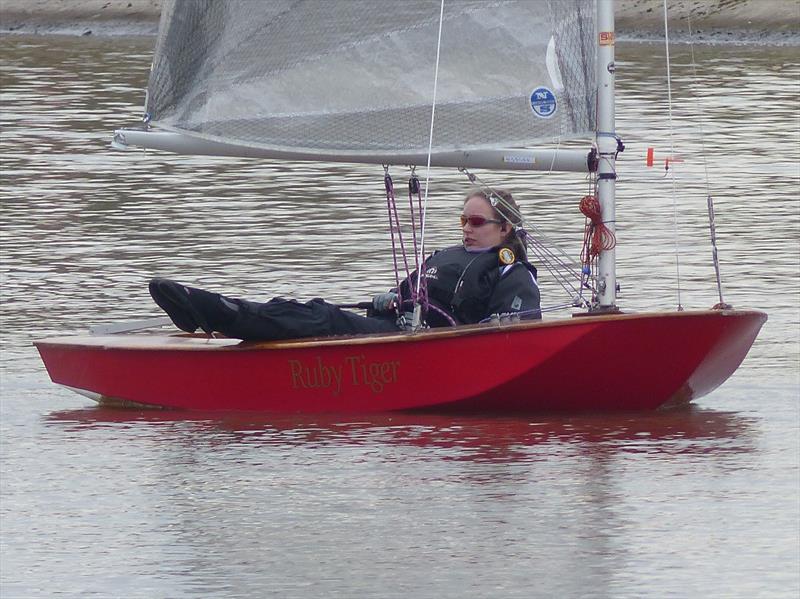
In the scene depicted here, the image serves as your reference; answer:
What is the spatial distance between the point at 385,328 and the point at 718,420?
1667 millimetres

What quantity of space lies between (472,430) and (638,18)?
33004mm

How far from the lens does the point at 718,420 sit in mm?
9523

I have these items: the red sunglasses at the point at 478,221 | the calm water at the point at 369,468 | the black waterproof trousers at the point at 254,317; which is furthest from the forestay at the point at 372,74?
the calm water at the point at 369,468

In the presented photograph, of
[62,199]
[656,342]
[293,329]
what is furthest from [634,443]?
[62,199]

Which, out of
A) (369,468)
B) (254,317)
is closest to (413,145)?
(254,317)

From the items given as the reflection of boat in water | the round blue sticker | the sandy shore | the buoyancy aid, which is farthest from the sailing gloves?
the sandy shore

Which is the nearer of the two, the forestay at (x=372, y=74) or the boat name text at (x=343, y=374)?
the boat name text at (x=343, y=374)

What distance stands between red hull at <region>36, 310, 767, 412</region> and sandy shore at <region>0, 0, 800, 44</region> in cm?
2579

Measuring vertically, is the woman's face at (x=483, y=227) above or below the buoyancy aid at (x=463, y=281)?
above

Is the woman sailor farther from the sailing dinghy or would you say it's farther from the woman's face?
the sailing dinghy

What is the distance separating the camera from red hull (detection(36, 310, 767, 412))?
9180 mm

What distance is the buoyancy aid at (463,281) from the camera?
9.66m

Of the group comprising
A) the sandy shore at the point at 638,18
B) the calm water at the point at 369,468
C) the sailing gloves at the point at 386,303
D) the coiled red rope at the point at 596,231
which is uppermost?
the sandy shore at the point at 638,18

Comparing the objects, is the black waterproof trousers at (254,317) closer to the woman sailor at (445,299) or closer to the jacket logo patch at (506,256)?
the woman sailor at (445,299)
